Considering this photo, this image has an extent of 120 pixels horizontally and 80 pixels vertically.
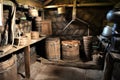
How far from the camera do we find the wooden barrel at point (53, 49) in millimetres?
4867

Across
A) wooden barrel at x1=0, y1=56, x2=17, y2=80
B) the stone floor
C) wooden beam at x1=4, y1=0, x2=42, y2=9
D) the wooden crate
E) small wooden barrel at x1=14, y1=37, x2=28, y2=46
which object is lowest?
the stone floor

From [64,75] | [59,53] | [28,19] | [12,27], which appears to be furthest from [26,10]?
[64,75]

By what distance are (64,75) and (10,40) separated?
1816 millimetres

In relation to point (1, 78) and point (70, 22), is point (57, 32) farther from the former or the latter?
point (1, 78)

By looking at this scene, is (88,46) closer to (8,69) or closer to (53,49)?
(53,49)

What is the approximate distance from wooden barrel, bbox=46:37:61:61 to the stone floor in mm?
401

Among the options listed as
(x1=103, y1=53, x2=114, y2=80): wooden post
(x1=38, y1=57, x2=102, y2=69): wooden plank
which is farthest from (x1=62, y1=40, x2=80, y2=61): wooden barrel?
(x1=103, y1=53, x2=114, y2=80): wooden post

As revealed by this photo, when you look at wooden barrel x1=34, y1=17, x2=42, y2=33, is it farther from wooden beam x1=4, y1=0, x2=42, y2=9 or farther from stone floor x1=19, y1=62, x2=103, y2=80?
stone floor x1=19, y1=62, x2=103, y2=80

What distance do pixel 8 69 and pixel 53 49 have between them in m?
2.24

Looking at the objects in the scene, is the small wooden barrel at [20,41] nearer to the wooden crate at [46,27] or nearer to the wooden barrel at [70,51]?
the wooden barrel at [70,51]

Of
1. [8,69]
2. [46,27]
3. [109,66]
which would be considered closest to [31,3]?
[46,27]

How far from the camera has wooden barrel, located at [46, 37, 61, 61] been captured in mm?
4867

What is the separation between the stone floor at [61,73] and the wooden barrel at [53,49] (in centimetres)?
40

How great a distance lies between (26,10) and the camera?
14.8ft
